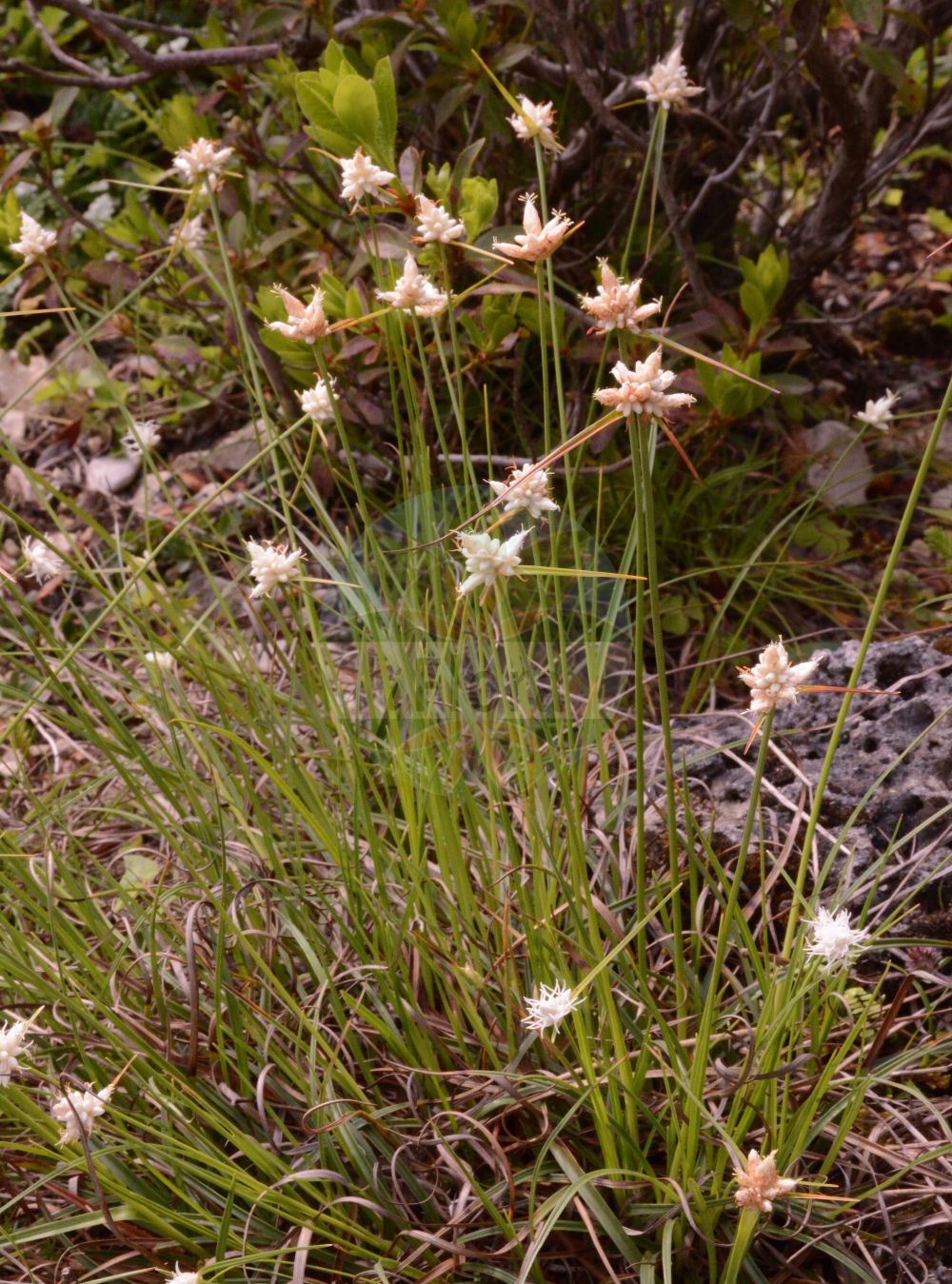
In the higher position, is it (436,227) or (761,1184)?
(436,227)

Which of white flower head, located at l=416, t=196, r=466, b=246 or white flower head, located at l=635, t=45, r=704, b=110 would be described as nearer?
white flower head, located at l=416, t=196, r=466, b=246

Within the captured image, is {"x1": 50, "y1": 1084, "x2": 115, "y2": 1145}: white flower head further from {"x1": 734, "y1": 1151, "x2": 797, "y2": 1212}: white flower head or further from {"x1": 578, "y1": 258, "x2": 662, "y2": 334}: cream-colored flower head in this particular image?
{"x1": 578, "y1": 258, "x2": 662, "y2": 334}: cream-colored flower head

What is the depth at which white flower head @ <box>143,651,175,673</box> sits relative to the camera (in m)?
1.58

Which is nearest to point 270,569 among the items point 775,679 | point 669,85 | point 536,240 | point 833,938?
point 536,240

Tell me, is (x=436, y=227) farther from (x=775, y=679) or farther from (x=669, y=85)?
(x=775, y=679)

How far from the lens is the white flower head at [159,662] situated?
1582 mm

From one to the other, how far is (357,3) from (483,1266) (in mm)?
2221

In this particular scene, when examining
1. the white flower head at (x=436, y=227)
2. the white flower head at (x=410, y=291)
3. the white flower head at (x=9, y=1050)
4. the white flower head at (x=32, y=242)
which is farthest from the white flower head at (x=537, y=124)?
the white flower head at (x=9, y=1050)

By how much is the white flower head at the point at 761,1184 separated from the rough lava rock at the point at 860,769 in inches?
21.4

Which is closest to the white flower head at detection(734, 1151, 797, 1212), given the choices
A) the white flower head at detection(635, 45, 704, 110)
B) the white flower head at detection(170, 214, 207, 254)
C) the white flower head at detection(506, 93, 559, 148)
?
the white flower head at detection(506, 93, 559, 148)

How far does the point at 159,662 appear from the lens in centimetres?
166

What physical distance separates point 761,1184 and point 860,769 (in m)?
0.78

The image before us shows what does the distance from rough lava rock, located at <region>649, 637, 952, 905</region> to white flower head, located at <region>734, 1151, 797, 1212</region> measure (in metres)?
0.54

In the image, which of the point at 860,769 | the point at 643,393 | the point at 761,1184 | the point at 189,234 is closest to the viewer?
the point at 643,393
